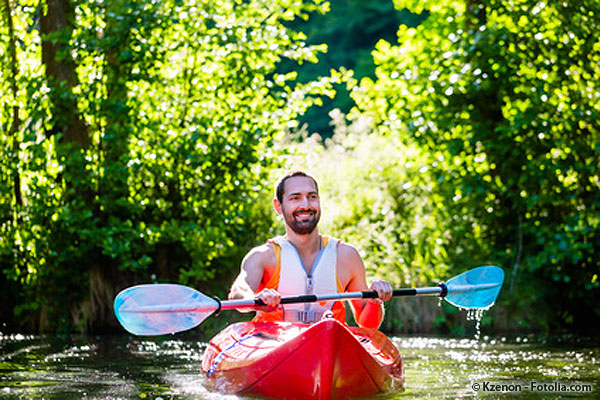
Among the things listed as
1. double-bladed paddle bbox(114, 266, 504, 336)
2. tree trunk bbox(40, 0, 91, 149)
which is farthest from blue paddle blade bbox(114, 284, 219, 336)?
tree trunk bbox(40, 0, 91, 149)

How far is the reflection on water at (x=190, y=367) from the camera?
463 centimetres

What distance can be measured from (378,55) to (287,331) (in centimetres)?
457

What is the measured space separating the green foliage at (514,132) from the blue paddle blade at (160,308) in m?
3.84

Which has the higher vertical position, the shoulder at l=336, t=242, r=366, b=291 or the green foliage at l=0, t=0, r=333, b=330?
the green foliage at l=0, t=0, r=333, b=330

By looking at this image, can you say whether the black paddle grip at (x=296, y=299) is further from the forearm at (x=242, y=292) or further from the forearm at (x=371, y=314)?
the forearm at (x=371, y=314)

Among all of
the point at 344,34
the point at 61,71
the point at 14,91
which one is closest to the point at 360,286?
the point at 61,71

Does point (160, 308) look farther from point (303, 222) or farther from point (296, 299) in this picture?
point (303, 222)

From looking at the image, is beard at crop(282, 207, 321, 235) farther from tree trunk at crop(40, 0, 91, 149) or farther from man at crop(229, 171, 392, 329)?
tree trunk at crop(40, 0, 91, 149)

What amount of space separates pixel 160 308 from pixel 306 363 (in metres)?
1.04

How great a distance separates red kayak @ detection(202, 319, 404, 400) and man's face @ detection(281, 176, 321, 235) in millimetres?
647

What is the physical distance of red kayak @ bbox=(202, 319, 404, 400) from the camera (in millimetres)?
4031

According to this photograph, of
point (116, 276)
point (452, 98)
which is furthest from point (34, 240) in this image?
point (452, 98)

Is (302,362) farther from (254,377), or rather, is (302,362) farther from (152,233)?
(152,233)

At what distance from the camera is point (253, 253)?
5.08m
